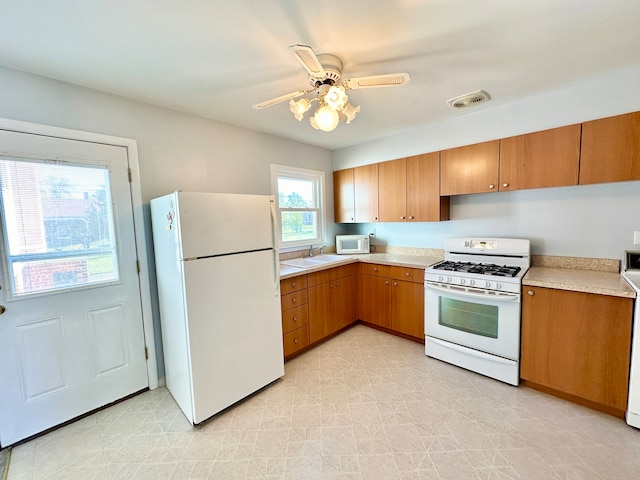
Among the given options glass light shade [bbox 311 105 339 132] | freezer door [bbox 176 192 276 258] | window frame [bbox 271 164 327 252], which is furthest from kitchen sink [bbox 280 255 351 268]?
glass light shade [bbox 311 105 339 132]

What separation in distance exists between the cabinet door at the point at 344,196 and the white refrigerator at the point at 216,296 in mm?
1796

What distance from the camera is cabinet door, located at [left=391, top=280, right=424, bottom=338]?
290 cm

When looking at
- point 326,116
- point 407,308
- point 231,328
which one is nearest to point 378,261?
point 407,308

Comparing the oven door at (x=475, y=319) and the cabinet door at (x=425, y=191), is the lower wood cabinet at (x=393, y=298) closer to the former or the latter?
the oven door at (x=475, y=319)

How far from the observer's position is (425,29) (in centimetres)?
146

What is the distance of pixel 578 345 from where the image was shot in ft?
6.41

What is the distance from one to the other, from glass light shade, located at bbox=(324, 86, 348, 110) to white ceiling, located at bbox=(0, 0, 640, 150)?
11.3 inches

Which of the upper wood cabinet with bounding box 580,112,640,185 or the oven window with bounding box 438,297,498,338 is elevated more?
the upper wood cabinet with bounding box 580,112,640,185

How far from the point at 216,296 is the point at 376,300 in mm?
2023

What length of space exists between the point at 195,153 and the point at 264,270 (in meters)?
1.37

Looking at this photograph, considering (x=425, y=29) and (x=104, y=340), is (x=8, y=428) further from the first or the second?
(x=425, y=29)

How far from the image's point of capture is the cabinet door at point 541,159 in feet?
7.16

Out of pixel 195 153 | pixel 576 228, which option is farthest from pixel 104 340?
pixel 576 228

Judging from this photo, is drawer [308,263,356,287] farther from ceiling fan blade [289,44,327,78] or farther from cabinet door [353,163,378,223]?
ceiling fan blade [289,44,327,78]
